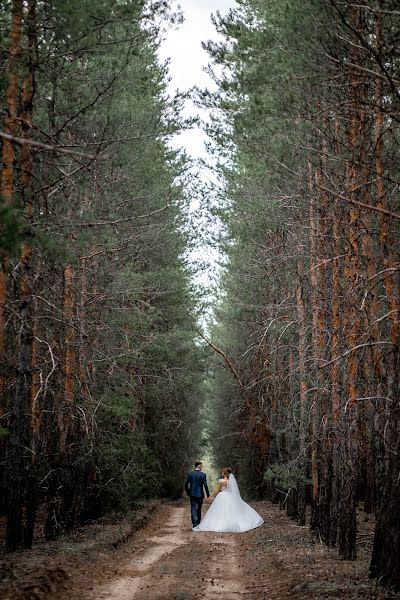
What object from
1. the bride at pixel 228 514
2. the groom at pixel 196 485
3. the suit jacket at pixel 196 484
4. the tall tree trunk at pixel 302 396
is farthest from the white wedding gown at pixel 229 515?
the tall tree trunk at pixel 302 396

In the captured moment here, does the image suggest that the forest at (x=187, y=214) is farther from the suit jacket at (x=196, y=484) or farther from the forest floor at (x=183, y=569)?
the suit jacket at (x=196, y=484)

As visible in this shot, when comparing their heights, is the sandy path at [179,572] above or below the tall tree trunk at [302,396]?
below

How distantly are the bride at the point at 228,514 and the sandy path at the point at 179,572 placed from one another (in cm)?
177

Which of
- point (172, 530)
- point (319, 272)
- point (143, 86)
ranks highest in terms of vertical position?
point (143, 86)

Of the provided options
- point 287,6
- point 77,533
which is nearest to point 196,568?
point 77,533

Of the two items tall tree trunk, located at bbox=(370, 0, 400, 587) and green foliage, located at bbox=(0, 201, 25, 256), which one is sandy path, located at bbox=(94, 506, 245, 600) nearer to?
tall tree trunk, located at bbox=(370, 0, 400, 587)

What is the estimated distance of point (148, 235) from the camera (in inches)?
677

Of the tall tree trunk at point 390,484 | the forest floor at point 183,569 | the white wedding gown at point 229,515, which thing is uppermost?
the tall tree trunk at point 390,484

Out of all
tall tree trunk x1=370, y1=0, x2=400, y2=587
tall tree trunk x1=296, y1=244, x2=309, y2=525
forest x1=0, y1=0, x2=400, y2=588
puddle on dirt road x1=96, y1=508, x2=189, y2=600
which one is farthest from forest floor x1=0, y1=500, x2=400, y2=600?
tall tree trunk x1=296, y1=244, x2=309, y2=525

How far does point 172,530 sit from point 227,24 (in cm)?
1408

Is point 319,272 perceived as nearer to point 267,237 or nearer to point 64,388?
point 267,237

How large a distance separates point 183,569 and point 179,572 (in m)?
0.36

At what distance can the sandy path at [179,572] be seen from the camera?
8789 mm

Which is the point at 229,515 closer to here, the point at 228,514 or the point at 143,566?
the point at 228,514
